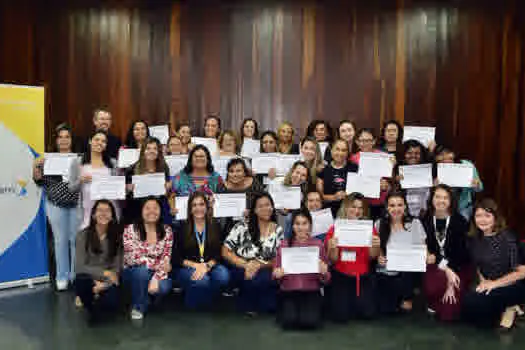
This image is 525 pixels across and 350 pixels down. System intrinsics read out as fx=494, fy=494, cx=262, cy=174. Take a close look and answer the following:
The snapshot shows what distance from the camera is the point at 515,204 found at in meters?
6.89

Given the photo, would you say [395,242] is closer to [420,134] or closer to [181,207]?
[181,207]

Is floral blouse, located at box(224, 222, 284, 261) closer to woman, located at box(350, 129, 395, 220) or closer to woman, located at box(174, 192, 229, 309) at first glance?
woman, located at box(174, 192, 229, 309)

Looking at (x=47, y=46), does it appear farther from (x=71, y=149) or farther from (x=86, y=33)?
(x=71, y=149)

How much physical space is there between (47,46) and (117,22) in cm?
110

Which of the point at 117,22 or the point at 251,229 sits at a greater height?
the point at 117,22

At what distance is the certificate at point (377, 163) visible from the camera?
Answer: 192 inches

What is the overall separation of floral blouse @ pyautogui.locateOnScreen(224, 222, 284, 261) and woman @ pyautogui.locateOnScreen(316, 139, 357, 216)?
2.58 ft

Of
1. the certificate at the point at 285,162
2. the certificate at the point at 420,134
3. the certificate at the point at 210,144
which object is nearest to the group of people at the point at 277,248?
the certificate at the point at 285,162

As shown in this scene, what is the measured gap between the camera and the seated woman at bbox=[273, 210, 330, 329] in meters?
3.98

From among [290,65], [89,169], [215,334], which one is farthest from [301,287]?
[290,65]

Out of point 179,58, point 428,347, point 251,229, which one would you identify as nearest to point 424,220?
point 428,347

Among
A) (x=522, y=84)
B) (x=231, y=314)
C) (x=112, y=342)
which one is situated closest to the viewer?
(x=112, y=342)

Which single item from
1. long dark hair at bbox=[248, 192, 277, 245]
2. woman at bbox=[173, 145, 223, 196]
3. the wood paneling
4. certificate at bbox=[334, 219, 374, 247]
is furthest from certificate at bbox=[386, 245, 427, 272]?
the wood paneling

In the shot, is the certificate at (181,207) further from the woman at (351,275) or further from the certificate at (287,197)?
the woman at (351,275)
